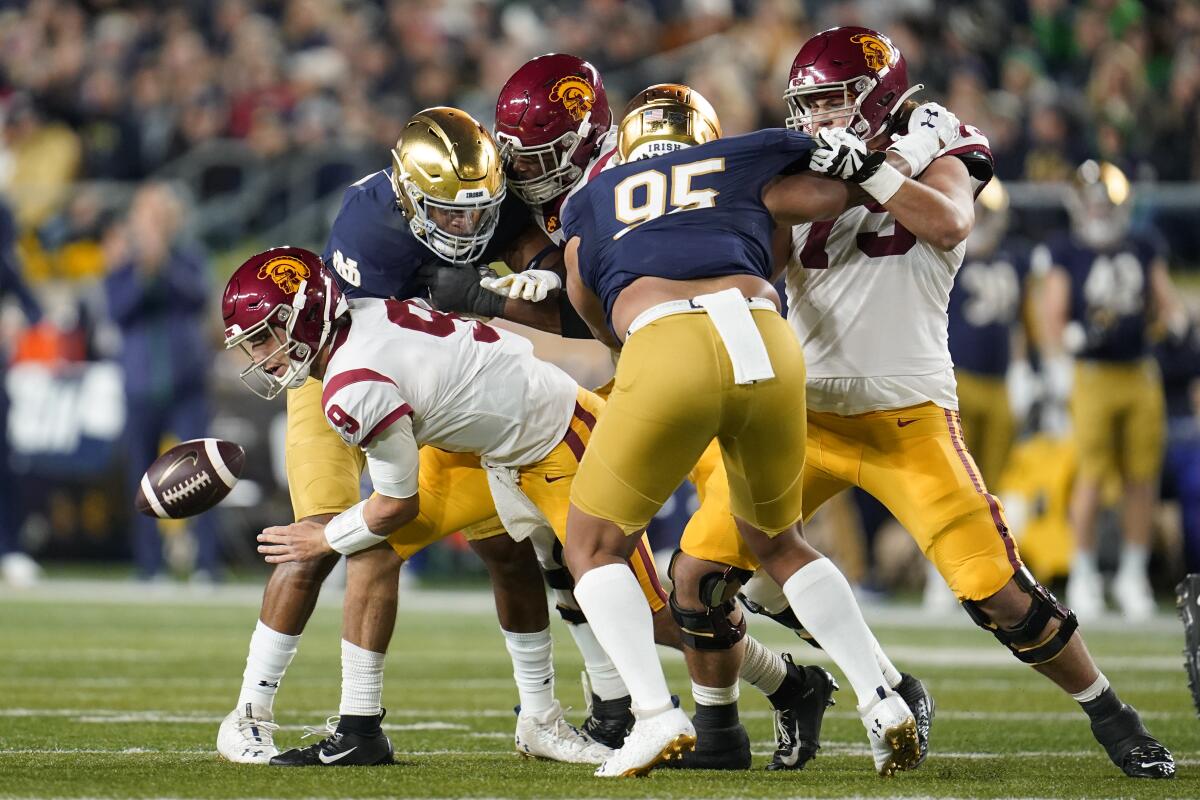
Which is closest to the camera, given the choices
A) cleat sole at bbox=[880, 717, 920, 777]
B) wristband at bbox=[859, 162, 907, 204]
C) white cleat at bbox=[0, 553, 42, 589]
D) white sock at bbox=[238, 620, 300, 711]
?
cleat sole at bbox=[880, 717, 920, 777]

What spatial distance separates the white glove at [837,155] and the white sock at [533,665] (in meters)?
1.48

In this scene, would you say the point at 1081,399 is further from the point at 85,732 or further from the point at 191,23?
the point at 191,23

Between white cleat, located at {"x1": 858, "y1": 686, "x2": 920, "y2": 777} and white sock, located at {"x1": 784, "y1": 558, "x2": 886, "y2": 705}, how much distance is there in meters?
0.06

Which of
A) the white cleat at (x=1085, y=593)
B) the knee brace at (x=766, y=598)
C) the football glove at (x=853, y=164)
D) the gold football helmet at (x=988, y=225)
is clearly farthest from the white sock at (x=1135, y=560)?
the football glove at (x=853, y=164)

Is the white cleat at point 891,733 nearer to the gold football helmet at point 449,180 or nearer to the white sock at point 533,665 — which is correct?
the white sock at point 533,665

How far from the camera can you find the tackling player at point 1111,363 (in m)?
9.10

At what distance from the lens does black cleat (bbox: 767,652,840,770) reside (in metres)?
4.55

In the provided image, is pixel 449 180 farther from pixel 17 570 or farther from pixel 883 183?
pixel 17 570

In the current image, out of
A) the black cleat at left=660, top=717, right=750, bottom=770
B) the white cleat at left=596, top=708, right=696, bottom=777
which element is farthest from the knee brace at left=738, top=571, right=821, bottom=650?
the white cleat at left=596, top=708, right=696, bottom=777

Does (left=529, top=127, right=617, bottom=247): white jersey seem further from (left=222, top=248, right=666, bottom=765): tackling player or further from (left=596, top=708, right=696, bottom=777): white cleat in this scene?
(left=596, top=708, right=696, bottom=777): white cleat

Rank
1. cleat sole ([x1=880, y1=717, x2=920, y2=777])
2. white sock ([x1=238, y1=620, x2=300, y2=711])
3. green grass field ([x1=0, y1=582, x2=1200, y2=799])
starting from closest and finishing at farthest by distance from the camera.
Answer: green grass field ([x1=0, y1=582, x2=1200, y2=799]), cleat sole ([x1=880, y1=717, x2=920, y2=777]), white sock ([x1=238, y1=620, x2=300, y2=711])

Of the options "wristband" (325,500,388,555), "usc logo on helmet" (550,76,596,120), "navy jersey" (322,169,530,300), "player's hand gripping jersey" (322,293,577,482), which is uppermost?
"usc logo on helmet" (550,76,596,120)

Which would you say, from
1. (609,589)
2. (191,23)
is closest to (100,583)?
(191,23)

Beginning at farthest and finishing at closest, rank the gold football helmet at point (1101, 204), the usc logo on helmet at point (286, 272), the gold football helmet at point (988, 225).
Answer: the gold football helmet at point (988, 225), the gold football helmet at point (1101, 204), the usc logo on helmet at point (286, 272)
